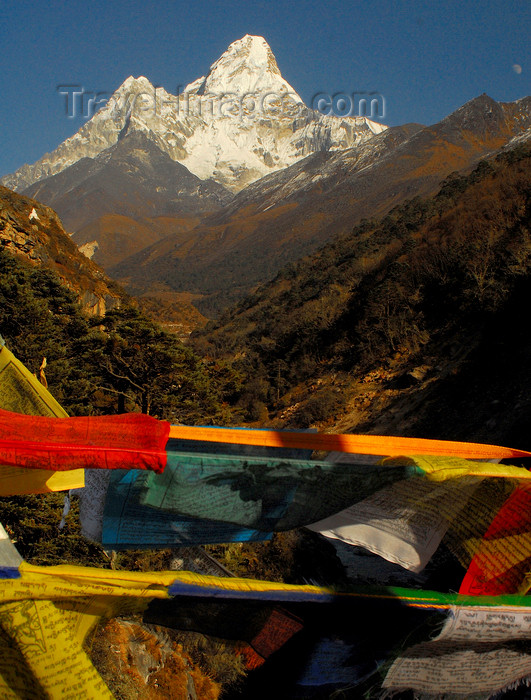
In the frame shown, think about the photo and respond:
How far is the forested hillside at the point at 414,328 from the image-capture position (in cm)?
918

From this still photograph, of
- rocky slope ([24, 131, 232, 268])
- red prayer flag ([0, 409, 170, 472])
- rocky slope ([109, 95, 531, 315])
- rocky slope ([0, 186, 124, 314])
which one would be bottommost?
red prayer flag ([0, 409, 170, 472])

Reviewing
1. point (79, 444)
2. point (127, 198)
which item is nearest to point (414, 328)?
point (79, 444)

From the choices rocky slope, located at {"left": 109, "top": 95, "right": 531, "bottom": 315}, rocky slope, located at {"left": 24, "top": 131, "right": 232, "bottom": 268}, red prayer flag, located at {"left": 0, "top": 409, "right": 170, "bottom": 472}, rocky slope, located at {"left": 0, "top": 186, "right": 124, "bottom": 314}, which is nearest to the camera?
red prayer flag, located at {"left": 0, "top": 409, "right": 170, "bottom": 472}

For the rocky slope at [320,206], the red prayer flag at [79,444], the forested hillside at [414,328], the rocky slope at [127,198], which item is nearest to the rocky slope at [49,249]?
the forested hillside at [414,328]

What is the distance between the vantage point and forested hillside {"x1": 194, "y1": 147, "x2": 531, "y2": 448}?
30.1ft

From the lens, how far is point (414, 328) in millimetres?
11859

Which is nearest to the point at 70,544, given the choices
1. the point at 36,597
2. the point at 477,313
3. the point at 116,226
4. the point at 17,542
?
the point at 17,542

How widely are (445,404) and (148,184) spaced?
17541 centimetres

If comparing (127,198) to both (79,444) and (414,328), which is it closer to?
(414,328)

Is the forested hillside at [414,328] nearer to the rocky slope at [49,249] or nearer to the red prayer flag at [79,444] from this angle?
the red prayer flag at [79,444]

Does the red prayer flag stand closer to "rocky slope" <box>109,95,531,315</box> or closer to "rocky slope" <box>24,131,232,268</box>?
"rocky slope" <box>109,95,531,315</box>

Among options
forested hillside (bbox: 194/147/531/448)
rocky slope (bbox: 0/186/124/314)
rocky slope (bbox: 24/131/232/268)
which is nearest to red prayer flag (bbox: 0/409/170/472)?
forested hillside (bbox: 194/147/531/448)

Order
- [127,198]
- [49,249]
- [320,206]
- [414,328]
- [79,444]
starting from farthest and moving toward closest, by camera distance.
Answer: [127,198] < [320,206] < [49,249] < [414,328] < [79,444]

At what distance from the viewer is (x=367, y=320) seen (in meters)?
13.9
